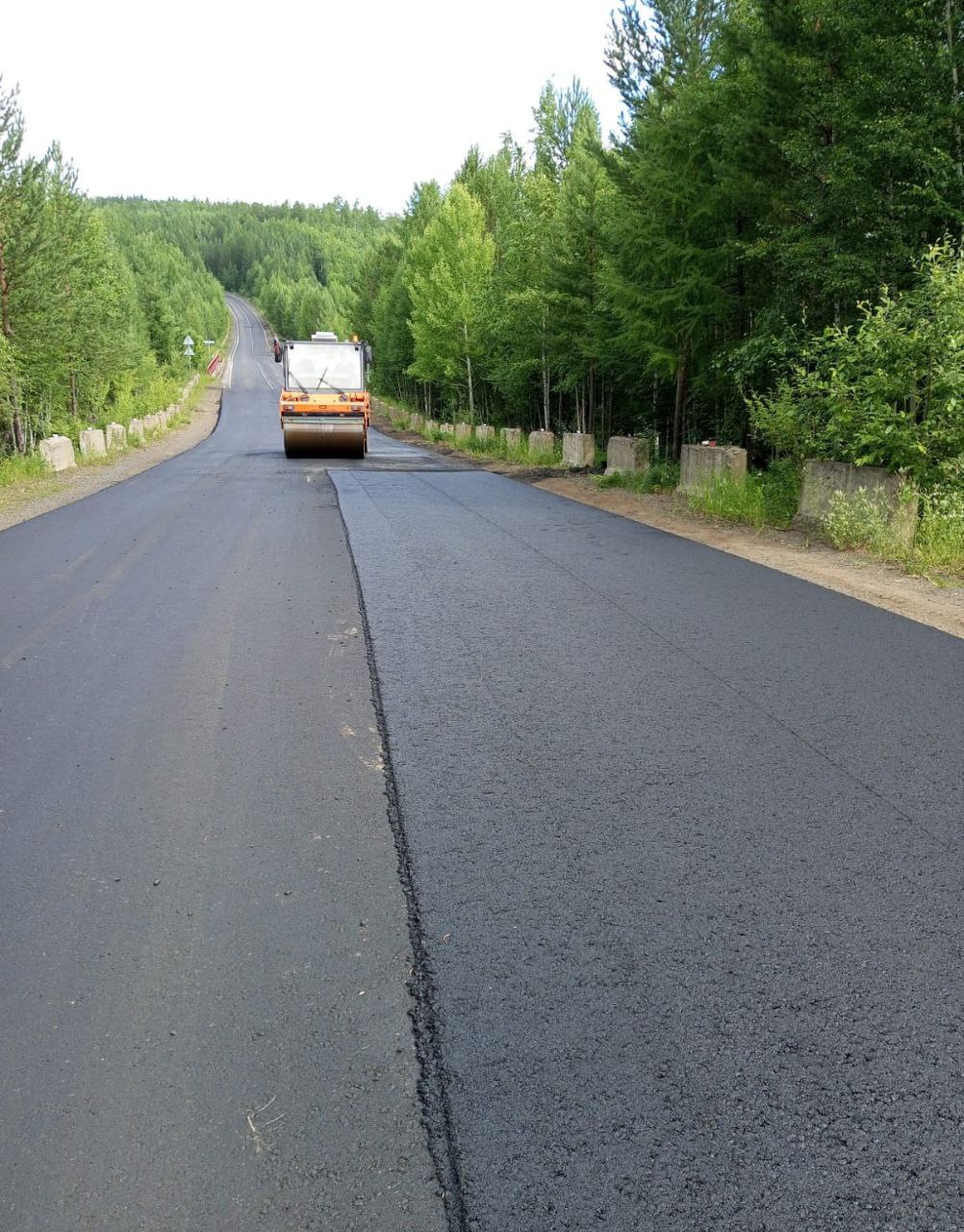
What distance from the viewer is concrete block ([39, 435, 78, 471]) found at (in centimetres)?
2031

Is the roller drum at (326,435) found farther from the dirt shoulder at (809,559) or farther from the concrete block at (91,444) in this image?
the dirt shoulder at (809,559)

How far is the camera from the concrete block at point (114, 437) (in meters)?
27.9

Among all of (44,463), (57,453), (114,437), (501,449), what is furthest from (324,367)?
(114,437)

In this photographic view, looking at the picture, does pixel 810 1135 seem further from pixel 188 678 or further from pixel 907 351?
pixel 907 351

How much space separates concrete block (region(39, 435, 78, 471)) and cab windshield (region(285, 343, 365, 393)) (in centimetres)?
618

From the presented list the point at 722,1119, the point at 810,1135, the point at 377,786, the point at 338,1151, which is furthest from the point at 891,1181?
the point at 377,786

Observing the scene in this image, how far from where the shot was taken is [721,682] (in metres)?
5.32

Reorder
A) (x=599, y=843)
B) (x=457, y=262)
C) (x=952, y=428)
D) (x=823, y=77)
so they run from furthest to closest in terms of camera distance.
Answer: (x=457, y=262) → (x=823, y=77) → (x=952, y=428) → (x=599, y=843)

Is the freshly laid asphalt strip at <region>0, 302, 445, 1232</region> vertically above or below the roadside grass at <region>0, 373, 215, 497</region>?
below

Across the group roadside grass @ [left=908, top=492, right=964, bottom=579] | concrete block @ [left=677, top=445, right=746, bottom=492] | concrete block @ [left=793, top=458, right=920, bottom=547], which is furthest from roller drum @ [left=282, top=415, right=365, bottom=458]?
roadside grass @ [left=908, top=492, right=964, bottom=579]

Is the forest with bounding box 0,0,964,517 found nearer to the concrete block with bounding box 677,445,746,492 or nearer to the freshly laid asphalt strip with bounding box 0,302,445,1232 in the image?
the concrete block with bounding box 677,445,746,492

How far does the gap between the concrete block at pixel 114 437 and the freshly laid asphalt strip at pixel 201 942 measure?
23506 millimetres

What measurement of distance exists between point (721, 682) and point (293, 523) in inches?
314

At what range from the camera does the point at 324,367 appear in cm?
2491
